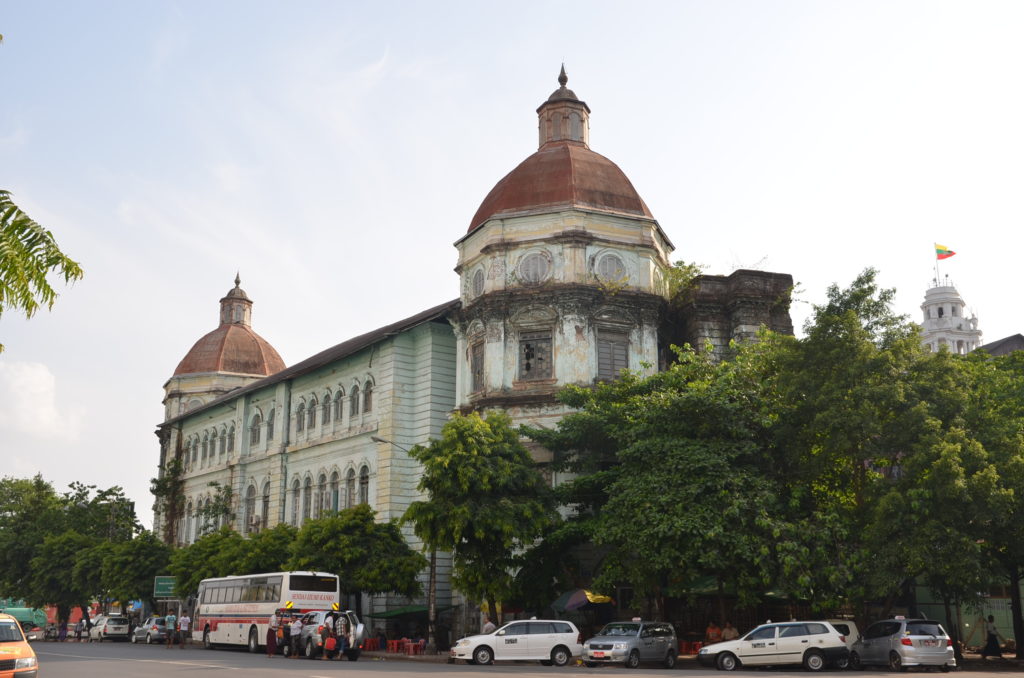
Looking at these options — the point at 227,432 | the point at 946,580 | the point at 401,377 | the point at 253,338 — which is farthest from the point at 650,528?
the point at 253,338

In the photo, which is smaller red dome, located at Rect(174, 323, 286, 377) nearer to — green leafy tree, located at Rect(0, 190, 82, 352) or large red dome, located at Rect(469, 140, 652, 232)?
large red dome, located at Rect(469, 140, 652, 232)

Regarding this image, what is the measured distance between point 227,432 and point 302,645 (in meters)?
28.0

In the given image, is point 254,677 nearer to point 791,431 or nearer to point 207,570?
point 791,431

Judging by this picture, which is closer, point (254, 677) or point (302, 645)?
point (254, 677)

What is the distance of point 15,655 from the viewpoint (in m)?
15.7

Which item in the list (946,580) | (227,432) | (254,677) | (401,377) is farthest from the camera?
(227,432)

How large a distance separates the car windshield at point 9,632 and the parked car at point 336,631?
1185 cm

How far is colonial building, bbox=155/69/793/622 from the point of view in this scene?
115 feet

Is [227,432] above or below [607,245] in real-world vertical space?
below

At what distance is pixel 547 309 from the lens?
35.0 m

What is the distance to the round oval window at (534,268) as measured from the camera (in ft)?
117

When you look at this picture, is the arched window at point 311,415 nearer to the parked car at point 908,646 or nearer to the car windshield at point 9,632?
the parked car at point 908,646

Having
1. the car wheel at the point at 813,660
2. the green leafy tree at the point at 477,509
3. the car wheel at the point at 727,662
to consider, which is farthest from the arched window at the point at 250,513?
the car wheel at the point at 813,660

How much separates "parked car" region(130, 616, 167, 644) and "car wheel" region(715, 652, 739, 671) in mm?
27200
